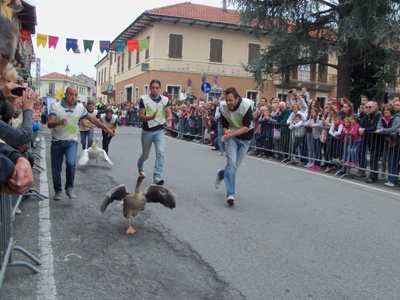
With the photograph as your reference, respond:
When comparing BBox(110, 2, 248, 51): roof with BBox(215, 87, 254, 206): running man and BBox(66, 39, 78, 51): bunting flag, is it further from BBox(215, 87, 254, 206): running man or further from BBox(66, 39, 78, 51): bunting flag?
BBox(215, 87, 254, 206): running man

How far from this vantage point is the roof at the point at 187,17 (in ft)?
107

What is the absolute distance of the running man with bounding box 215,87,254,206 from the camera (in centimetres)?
639

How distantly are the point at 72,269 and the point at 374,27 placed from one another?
54.2 feet

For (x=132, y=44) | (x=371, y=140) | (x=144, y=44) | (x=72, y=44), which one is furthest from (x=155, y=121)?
(x=132, y=44)

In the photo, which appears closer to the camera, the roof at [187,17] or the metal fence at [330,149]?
the metal fence at [330,149]

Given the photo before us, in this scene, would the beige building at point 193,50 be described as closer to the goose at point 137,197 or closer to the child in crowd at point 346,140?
the child in crowd at point 346,140

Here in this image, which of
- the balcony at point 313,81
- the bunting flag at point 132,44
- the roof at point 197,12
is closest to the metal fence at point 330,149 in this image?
the bunting flag at point 132,44

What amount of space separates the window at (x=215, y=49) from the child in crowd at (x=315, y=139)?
2476 centimetres

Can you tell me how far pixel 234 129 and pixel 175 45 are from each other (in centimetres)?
2839

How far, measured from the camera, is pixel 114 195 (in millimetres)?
4754

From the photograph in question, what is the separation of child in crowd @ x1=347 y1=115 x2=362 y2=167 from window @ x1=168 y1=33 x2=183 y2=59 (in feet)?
84.1

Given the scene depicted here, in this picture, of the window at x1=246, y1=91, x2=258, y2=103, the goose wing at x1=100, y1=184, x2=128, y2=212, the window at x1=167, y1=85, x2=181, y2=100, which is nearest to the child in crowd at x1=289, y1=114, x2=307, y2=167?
the goose wing at x1=100, y1=184, x2=128, y2=212

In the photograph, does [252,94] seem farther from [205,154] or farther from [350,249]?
[350,249]

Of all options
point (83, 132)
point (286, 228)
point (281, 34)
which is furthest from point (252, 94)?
point (286, 228)
